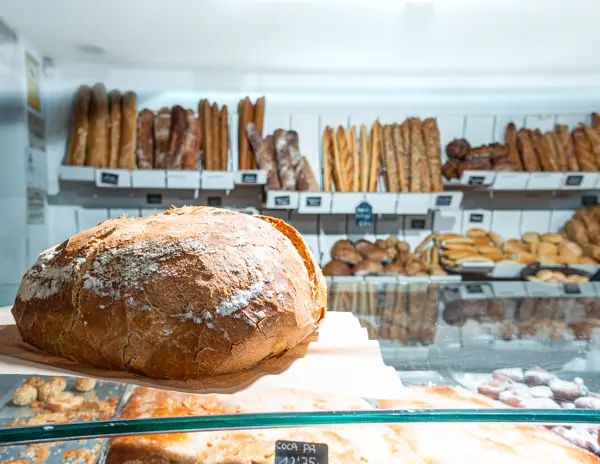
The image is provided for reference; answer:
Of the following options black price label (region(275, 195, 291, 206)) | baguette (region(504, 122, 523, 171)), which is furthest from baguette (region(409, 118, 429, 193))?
black price label (region(275, 195, 291, 206))

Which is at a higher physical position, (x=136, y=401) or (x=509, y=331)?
(x=509, y=331)

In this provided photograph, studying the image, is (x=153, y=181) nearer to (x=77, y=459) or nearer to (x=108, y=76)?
(x=108, y=76)

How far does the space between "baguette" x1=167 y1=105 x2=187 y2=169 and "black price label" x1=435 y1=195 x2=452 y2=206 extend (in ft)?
5.09

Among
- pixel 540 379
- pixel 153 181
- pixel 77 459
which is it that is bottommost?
pixel 77 459

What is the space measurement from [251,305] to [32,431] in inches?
13.4

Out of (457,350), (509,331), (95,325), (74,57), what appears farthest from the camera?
(74,57)

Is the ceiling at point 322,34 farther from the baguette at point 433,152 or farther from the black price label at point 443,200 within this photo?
the black price label at point 443,200

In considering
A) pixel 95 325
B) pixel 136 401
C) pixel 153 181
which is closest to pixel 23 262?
pixel 153 181

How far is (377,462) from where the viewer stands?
75 centimetres

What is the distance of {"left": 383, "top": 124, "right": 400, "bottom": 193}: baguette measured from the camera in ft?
8.81

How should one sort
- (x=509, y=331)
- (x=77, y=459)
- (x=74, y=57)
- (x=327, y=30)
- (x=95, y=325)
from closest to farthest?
(x=95, y=325) → (x=77, y=459) → (x=509, y=331) → (x=327, y=30) → (x=74, y=57)

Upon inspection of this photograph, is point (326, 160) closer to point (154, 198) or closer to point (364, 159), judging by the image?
point (364, 159)

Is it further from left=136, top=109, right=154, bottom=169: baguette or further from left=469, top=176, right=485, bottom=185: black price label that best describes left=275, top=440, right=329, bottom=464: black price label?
left=469, top=176, right=485, bottom=185: black price label

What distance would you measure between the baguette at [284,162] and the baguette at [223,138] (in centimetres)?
30
